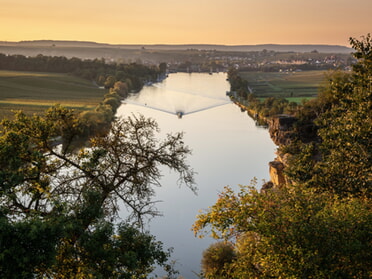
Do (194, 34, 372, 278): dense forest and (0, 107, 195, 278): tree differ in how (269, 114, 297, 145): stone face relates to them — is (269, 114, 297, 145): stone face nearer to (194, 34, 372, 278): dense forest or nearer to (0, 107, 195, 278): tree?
(194, 34, 372, 278): dense forest

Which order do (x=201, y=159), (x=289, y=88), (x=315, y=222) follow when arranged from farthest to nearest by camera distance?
(x=289, y=88) < (x=201, y=159) < (x=315, y=222)

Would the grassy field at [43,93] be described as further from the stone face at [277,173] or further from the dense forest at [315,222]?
the dense forest at [315,222]

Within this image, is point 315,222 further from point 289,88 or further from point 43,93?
point 289,88

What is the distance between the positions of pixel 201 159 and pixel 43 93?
6001 cm

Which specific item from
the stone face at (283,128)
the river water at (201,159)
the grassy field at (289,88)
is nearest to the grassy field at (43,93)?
the river water at (201,159)

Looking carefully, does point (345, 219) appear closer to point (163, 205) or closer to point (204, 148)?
point (163, 205)

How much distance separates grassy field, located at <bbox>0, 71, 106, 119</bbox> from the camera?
219ft

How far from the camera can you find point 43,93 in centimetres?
8719

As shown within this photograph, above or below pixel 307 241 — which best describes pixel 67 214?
above

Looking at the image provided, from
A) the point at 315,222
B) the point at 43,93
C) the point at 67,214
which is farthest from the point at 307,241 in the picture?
the point at 43,93

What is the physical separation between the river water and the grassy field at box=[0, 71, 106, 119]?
34.2 ft

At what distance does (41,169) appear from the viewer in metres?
10.3

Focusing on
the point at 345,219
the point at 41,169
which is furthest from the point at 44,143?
the point at 345,219

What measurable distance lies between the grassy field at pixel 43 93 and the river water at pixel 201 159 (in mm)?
10419
